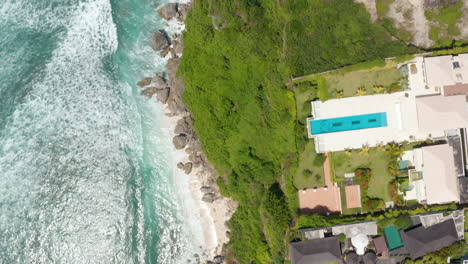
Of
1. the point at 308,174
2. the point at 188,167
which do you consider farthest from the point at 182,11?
the point at 308,174

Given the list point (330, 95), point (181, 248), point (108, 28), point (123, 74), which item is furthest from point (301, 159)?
point (108, 28)

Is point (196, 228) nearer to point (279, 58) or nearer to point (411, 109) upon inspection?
point (279, 58)

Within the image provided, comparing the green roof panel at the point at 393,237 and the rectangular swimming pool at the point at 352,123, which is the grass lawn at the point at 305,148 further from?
the green roof panel at the point at 393,237

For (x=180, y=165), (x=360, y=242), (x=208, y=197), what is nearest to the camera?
(x=360, y=242)

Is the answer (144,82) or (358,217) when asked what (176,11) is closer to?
(144,82)

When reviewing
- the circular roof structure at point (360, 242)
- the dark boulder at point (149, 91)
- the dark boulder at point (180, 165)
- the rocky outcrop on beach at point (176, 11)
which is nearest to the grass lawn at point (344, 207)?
the circular roof structure at point (360, 242)

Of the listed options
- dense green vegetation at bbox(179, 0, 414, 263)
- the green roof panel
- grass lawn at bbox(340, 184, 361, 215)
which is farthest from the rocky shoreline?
the green roof panel

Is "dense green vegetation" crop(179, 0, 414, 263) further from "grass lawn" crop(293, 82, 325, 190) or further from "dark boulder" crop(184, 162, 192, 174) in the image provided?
"dark boulder" crop(184, 162, 192, 174)
